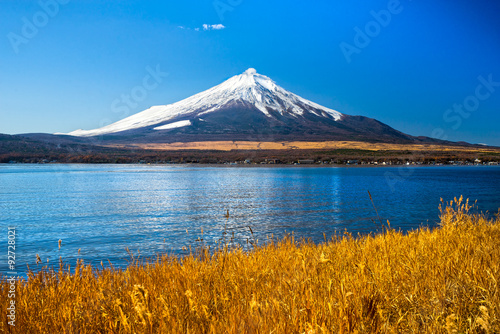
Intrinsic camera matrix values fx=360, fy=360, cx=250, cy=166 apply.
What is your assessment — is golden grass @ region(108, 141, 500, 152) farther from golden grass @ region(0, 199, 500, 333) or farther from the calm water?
golden grass @ region(0, 199, 500, 333)

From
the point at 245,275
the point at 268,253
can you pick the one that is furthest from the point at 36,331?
the point at 268,253

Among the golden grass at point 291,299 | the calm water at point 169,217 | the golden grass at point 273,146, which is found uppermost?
the golden grass at point 273,146

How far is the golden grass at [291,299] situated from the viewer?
301cm

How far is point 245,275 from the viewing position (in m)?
4.92

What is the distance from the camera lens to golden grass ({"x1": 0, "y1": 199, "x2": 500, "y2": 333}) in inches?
118

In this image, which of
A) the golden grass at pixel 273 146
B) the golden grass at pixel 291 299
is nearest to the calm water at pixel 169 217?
the golden grass at pixel 291 299

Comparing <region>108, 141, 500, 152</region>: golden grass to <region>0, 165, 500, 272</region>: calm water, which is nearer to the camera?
<region>0, 165, 500, 272</region>: calm water

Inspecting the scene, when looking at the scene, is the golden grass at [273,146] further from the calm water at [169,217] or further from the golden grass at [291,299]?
the golden grass at [291,299]

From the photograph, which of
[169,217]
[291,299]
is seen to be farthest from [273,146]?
[291,299]

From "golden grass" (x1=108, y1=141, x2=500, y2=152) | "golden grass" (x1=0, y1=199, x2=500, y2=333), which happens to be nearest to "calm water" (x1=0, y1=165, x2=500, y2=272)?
"golden grass" (x1=0, y1=199, x2=500, y2=333)

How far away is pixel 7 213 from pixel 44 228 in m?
4.97

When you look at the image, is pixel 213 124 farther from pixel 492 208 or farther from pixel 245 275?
pixel 245 275

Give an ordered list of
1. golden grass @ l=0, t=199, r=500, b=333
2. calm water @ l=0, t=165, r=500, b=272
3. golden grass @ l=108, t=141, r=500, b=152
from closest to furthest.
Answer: golden grass @ l=0, t=199, r=500, b=333 < calm water @ l=0, t=165, r=500, b=272 < golden grass @ l=108, t=141, r=500, b=152

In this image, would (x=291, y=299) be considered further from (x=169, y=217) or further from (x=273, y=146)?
(x=273, y=146)
